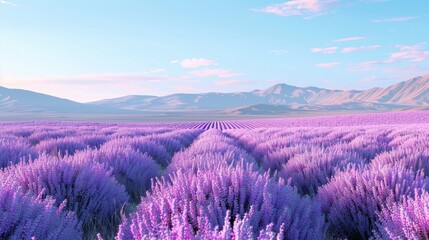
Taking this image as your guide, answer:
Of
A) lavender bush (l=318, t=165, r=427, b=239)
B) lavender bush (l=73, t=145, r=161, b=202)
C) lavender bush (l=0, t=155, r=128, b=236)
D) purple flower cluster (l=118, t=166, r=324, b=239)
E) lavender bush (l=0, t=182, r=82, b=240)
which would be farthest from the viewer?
lavender bush (l=73, t=145, r=161, b=202)

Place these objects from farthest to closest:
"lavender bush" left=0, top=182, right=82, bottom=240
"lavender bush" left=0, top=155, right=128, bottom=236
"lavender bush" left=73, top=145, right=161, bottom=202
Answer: "lavender bush" left=73, top=145, right=161, bottom=202, "lavender bush" left=0, top=155, right=128, bottom=236, "lavender bush" left=0, top=182, right=82, bottom=240

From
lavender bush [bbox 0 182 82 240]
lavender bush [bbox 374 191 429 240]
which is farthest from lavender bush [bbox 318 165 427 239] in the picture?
lavender bush [bbox 0 182 82 240]

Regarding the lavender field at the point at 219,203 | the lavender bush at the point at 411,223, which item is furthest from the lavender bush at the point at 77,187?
the lavender bush at the point at 411,223

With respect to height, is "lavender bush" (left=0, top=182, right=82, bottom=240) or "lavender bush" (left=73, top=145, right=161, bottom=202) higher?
"lavender bush" (left=0, top=182, right=82, bottom=240)

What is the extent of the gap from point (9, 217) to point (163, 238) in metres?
0.89

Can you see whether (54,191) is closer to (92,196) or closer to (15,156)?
(92,196)

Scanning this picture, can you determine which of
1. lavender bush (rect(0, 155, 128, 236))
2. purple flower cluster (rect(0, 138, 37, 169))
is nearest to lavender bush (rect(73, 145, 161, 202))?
lavender bush (rect(0, 155, 128, 236))

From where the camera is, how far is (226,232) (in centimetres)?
108

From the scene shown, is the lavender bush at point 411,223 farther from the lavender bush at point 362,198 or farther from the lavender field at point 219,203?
the lavender bush at point 362,198

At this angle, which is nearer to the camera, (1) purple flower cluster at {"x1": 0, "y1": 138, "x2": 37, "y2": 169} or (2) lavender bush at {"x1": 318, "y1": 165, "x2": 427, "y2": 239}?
(2) lavender bush at {"x1": 318, "y1": 165, "x2": 427, "y2": 239}

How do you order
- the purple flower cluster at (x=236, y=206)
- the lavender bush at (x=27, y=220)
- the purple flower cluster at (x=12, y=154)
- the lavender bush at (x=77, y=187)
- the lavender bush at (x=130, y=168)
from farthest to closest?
the purple flower cluster at (x=12, y=154) → the lavender bush at (x=130, y=168) → the lavender bush at (x=77, y=187) → the purple flower cluster at (x=236, y=206) → the lavender bush at (x=27, y=220)

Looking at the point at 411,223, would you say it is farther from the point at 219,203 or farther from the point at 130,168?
the point at 130,168

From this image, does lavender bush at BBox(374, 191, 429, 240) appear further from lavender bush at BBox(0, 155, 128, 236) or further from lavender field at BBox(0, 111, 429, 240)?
lavender bush at BBox(0, 155, 128, 236)

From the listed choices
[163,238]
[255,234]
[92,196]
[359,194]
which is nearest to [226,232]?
[163,238]
